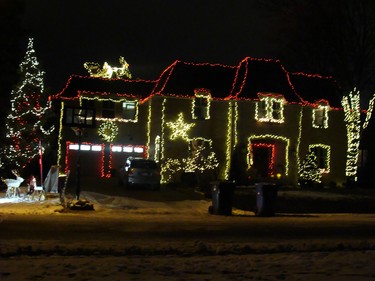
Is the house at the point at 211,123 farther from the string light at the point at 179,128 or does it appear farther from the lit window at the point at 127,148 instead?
the lit window at the point at 127,148

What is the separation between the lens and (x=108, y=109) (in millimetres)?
41062

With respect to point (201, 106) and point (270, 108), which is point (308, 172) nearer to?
point (270, 108)

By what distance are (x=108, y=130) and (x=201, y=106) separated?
19.8 feet

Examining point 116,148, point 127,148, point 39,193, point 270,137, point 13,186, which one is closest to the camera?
point 13,186

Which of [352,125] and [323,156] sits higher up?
[352,125]

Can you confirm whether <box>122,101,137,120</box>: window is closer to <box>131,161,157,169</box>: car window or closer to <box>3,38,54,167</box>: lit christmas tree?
<box>3,38,54,167</box>: lit christmas tree

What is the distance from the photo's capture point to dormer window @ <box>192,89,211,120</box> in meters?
39.5

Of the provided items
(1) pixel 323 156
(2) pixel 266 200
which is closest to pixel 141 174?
(2) pixel 266 200

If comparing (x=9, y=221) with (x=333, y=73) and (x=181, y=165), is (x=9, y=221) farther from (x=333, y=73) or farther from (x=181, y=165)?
(x=333, y=73)

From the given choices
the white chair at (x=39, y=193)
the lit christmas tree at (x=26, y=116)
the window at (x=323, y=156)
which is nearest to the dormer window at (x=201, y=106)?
the window at (x=323, y=156)

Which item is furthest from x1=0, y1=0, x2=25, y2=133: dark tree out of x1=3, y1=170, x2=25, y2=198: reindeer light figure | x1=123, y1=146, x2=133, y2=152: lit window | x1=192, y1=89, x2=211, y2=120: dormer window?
x1=3, y1=170, x2=25, y2=198: reindeer light figure

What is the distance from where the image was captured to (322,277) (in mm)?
9648

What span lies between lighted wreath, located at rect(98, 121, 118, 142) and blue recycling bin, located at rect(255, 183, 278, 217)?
59.9 ft

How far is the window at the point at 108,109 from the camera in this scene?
Answer: 1610 inches
